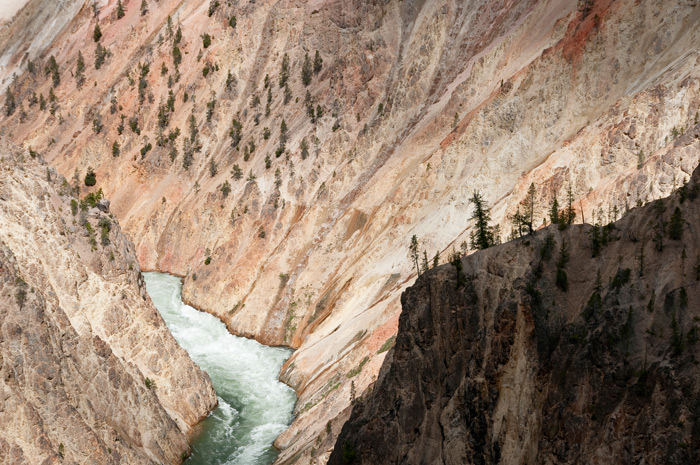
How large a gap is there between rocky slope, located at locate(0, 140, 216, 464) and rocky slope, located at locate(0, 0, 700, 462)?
6.85 meters

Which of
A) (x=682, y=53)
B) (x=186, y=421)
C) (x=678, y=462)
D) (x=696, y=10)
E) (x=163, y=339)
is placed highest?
(x=696, y=10)

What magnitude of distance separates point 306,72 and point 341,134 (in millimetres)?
11710

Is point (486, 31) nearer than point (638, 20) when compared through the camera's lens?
No

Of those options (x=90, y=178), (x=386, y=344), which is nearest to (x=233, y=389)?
(x=386, y=344)

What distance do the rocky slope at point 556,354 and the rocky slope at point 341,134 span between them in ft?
31.3

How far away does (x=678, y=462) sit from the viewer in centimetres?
1830

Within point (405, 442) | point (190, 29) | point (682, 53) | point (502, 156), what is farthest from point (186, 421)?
point (190, 29)

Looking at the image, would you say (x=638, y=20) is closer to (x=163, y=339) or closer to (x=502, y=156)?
(x=502, y=156)

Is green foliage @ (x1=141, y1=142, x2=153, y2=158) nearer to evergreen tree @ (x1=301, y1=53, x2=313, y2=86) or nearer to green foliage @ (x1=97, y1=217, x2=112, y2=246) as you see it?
evergreen tree @ (x1=301, y1=53, x2=313, y2=86)

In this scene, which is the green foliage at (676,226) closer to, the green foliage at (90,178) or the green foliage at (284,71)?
the green foliage at (284,71)

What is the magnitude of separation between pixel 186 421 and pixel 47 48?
7776cm

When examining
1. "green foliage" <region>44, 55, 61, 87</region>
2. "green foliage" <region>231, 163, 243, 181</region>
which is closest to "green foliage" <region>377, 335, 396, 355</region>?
"green foliage" <region>231, 163, 243, 181</region>

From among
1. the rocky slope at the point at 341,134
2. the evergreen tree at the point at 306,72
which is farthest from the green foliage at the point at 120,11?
the evergreen tree at the point at 306,72

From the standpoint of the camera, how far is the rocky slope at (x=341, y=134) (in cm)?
4325
